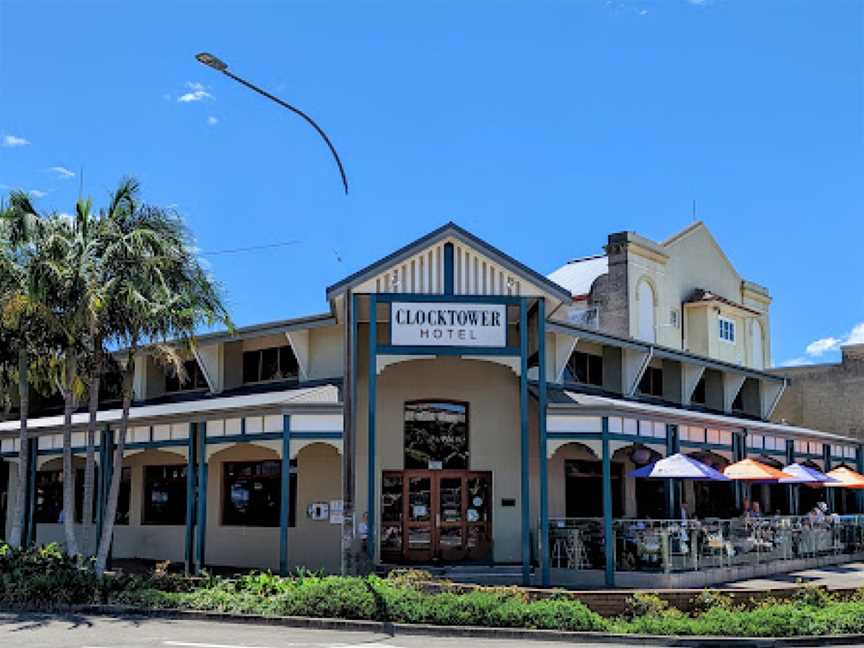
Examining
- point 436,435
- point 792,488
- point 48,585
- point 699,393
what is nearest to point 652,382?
point 699,393

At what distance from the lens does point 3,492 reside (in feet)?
110

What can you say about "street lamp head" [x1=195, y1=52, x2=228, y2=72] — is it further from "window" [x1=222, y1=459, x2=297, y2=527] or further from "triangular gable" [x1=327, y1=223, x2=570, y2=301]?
"window" [x1=222, y1=459, x2=297, y2=527]

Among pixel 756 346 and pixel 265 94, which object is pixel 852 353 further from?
pixel 265 94

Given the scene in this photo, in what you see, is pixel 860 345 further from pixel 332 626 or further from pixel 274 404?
pixel 332 626

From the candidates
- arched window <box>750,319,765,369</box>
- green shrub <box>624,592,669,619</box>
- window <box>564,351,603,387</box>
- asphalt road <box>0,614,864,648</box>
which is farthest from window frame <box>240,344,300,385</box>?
arched window <box>750,319,765,369</box>

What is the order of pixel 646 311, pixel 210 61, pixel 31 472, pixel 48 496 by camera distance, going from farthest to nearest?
pixel 646 311
pixel 48 496
pixel 31 472
pixel 210 61

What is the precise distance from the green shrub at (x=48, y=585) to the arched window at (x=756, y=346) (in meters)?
32.5

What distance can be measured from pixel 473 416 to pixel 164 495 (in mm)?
9755

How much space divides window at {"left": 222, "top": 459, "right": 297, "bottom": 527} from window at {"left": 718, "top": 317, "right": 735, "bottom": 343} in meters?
23.2

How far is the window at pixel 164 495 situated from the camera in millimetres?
27406

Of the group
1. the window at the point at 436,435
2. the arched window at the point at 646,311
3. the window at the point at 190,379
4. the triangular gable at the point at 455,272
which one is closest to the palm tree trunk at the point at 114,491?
the triangular gable at the point at 455,272

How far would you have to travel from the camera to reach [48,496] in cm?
3170

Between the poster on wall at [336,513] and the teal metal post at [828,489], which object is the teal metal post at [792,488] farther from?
the poster on wall at [336,513]

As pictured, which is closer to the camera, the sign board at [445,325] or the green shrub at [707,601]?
the green shrub at [707,601]
